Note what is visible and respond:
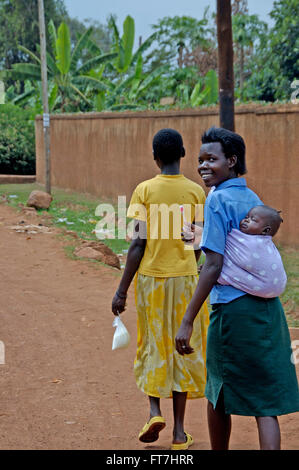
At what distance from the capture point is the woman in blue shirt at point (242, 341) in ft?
9.43

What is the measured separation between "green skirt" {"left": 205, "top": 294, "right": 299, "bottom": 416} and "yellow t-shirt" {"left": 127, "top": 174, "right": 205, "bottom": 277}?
95 cm

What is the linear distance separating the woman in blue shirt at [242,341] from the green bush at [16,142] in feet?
62.2

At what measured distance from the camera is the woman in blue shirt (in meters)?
2.87

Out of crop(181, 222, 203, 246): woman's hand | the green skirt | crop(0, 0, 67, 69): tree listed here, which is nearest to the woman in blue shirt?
the green skirt

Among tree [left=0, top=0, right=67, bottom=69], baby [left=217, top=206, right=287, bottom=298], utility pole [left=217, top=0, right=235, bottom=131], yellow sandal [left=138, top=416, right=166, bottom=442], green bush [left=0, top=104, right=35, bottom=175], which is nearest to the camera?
baby [left=217, top=206, right=287, bottom=298]

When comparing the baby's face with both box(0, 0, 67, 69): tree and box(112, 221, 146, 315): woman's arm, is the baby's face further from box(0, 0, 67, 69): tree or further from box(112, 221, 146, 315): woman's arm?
box(0, 0, 67, 69): tree

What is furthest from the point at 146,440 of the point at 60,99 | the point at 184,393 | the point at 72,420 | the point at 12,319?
the point at 60,99

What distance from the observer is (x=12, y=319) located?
6941mm

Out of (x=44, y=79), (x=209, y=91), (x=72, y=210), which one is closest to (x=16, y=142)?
(x=44, y=79)

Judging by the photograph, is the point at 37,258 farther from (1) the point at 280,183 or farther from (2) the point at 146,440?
(2) the point at 146,440

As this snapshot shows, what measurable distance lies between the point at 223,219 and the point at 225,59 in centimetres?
622

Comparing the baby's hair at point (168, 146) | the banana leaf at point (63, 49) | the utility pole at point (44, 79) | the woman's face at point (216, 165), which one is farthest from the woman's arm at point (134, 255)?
the banana leaf at point (63, 49)

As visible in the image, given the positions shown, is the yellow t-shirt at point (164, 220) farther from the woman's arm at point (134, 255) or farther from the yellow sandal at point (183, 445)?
the yellow sandal at point (183, 445)

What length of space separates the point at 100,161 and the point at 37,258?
22.6 feet
